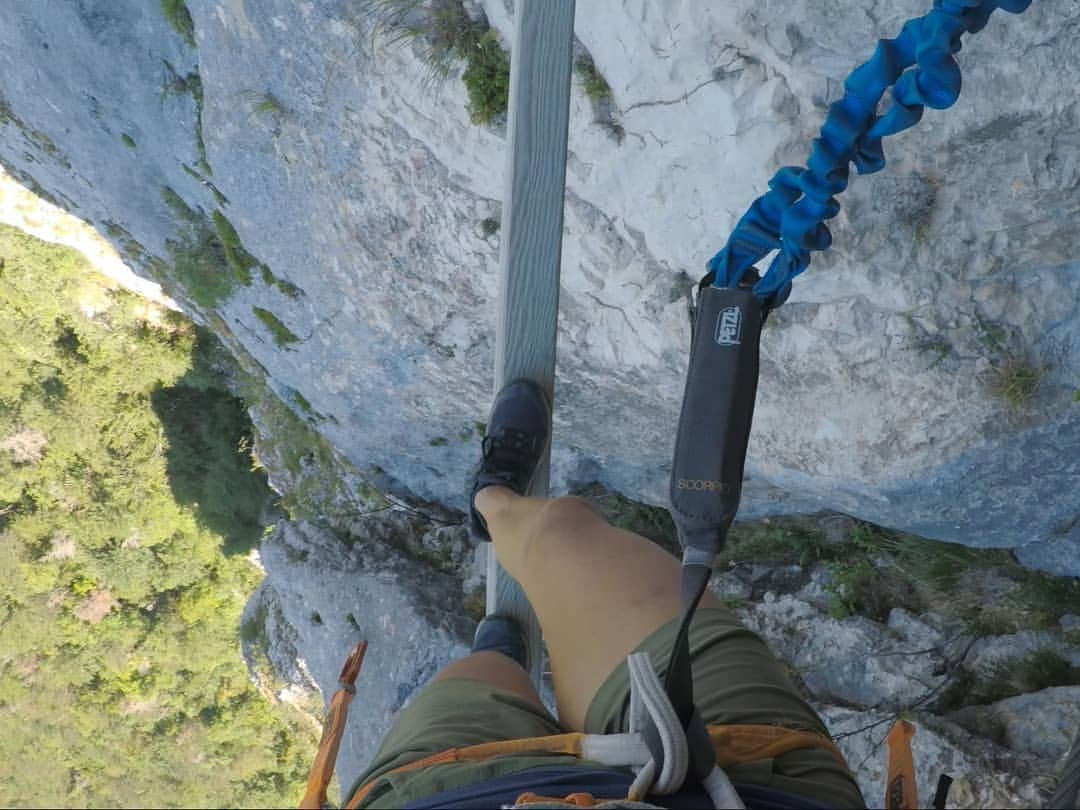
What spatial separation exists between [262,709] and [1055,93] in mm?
11995

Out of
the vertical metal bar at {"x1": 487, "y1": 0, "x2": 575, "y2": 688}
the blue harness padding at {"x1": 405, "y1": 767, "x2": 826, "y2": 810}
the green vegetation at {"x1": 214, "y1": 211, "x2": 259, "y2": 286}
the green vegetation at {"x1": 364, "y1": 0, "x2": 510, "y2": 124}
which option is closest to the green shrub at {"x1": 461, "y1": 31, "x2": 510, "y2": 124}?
the green vegetation at {"x1": 364, "y1": 0, "x2": 510, "y2": 124}

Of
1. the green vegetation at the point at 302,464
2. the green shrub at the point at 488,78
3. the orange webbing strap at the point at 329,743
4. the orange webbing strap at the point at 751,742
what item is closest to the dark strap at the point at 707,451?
the orange webbing strap at the point at 751,742

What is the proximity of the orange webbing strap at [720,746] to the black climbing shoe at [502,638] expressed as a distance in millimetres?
833

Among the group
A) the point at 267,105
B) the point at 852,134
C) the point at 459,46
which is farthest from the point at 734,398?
the point at 267,105

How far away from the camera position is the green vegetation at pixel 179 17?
14.1 feet

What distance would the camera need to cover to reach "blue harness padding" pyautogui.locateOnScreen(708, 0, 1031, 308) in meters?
1.34

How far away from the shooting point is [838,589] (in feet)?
11.2

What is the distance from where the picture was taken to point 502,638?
2.44 metres

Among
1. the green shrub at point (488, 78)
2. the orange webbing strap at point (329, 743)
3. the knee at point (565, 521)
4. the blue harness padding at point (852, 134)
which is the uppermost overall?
the green shrub at point (488, 78)

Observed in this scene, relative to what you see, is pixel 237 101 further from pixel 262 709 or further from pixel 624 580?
pixel 262 709

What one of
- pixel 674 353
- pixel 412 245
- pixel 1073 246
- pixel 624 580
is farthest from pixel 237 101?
pixel 1073 246

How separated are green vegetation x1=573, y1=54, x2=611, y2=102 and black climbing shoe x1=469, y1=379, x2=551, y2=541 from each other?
985 millimetres

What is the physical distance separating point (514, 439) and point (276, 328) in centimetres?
273

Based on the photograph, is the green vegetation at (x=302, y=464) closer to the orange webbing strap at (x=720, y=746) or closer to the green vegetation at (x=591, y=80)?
the green vegetation at (x=591, y=80)
